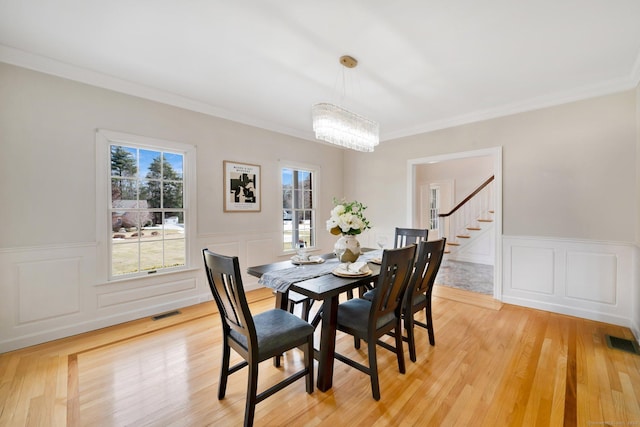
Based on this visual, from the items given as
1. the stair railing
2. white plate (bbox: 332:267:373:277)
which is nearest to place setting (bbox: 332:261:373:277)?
white plate (bbox: 332:267:373:277)

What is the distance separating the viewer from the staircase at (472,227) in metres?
6.12

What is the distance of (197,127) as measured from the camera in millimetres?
3541

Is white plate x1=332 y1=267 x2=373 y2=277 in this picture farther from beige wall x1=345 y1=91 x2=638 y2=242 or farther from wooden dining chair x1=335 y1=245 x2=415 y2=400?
beige wall x1=345 y1=91 x2=638 y2=242

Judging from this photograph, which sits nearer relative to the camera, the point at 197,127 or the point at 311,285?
the point at 311,285

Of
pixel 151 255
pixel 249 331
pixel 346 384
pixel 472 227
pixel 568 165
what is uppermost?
pixel 568 165

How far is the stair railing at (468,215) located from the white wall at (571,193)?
280 cm

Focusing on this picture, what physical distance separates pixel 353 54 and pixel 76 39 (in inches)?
92.7

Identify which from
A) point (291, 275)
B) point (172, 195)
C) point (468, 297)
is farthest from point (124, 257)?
point (468, 297)

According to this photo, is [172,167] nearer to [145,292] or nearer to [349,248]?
[145,292]

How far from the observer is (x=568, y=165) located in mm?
Answer: 3203

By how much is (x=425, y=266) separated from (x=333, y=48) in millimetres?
2084

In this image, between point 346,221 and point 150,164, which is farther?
point 150,164

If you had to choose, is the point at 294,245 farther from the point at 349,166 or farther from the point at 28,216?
the point at 28,216

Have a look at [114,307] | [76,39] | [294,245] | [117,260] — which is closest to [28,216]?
[117,260]
